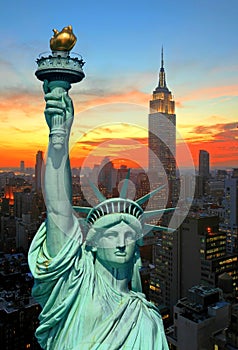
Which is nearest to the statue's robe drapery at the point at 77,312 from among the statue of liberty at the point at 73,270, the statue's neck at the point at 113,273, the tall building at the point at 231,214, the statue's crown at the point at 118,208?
the statue of liberty at the point at 73,270

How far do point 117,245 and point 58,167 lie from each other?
66cm

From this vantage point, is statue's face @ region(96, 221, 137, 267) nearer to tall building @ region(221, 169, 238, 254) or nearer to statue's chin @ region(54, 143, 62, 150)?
statue's chin @ region(54, 143, 62, 150)

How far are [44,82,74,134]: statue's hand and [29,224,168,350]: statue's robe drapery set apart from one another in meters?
0.72

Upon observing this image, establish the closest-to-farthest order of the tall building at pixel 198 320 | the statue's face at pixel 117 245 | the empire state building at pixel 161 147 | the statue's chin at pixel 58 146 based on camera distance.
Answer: the statue's chin at pixel 58 146 → the statue's face at pixel 117 245 → the empire state building at pixel 161 147 → the tall building at pixel 198 320

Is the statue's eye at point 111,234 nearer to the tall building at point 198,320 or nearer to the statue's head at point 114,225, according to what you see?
the statue's head at point 114,225

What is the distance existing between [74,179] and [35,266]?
0.62 m

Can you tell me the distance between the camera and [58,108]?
2.42 m

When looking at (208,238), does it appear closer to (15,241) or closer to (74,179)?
(15,241)

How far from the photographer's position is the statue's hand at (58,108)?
2.42 metres

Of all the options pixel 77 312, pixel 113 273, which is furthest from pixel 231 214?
pixel 77 312

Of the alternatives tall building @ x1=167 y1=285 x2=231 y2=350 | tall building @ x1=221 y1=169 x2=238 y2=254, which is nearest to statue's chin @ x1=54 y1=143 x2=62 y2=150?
tall building @ x1=167 y1=285 x2=231 y2=350

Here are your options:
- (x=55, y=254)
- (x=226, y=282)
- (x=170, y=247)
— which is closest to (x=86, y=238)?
(x=55, y=254)

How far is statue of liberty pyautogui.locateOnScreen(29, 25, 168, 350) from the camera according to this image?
7.96 ft

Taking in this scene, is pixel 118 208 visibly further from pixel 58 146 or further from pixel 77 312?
pixel 77 312
